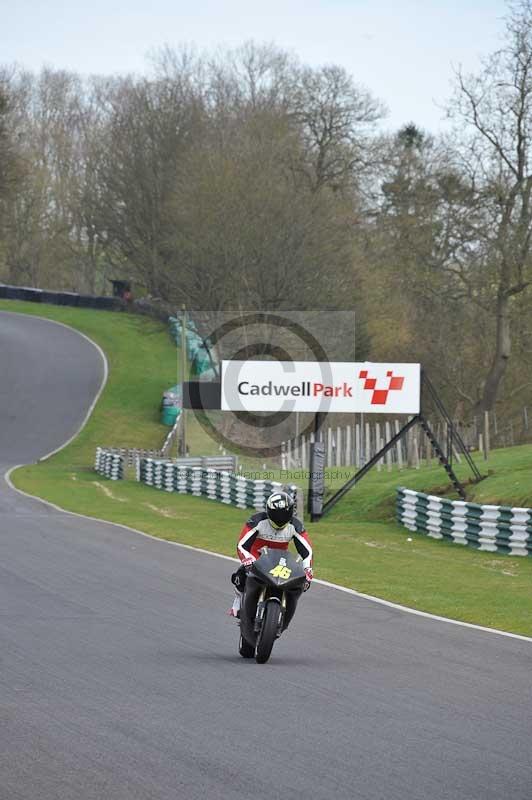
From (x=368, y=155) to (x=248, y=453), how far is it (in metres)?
25.6

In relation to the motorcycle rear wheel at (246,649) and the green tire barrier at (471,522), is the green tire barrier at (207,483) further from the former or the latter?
the motorcycle rear wheel at (246,649)

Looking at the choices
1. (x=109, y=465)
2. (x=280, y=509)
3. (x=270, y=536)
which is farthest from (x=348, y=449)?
(x=280, y=509)

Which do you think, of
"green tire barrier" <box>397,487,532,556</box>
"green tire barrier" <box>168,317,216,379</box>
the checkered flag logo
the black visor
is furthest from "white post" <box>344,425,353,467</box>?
the black visor

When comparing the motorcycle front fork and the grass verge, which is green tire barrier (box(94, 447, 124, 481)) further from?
the motorcycle front fork

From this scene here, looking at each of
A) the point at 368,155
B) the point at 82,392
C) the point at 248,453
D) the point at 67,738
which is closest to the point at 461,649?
the point at 67,738

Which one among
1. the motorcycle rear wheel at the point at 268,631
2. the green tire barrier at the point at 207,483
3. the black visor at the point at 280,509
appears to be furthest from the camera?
the green tire barrier at the point at 207,483

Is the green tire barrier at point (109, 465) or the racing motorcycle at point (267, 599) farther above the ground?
the racing motorcycle at point (267, 599)

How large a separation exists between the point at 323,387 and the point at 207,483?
34.7 ft

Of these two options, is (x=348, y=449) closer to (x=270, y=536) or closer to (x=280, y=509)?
(x=270, y=536)

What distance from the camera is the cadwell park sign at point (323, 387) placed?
95.8 feet

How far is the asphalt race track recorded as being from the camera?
697 centimetres

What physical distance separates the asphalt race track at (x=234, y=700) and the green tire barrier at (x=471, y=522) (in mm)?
7159

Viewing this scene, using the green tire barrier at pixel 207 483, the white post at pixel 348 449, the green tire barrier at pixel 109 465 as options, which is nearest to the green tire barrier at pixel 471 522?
the green tire barrier at pixel 207 483

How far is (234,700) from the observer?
30.7 ft
